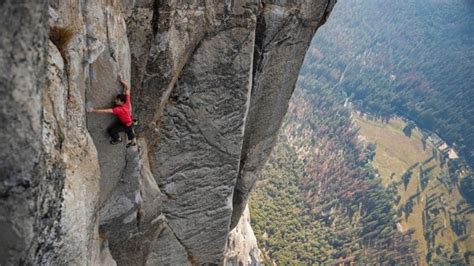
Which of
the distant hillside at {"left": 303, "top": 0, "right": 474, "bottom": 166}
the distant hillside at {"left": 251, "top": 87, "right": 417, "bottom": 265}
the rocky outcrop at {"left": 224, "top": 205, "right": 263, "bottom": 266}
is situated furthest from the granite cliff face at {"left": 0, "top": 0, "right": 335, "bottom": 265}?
the distant hillside at {"left": 303, "top": 0, "right": 474, "bottom": 166}

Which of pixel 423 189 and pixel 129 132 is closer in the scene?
pixel 129 132

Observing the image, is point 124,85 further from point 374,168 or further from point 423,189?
point 423,189

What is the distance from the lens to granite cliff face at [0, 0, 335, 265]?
15.0 ft

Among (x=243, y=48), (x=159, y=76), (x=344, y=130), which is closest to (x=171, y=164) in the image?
(x=159, y=76)

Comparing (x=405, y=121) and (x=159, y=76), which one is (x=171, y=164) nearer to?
(x=159, y=76)

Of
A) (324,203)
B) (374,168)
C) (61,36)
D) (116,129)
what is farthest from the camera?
(374,168)

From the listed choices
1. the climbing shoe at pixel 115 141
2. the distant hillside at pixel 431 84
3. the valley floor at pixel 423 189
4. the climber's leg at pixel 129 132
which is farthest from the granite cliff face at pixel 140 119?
the distant hillside at pixel 431 84

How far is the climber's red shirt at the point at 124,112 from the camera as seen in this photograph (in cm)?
814

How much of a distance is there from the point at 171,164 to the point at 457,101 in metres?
180

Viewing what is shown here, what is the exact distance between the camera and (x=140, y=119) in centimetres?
1016

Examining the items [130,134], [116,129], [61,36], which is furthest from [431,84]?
[61,36]

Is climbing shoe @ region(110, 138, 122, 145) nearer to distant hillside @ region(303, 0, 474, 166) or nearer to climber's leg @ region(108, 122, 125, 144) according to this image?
climber's leg @ region(108, 122, 125, 144)

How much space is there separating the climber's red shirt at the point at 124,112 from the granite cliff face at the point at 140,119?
26cm

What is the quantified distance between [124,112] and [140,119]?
1.94 meters
